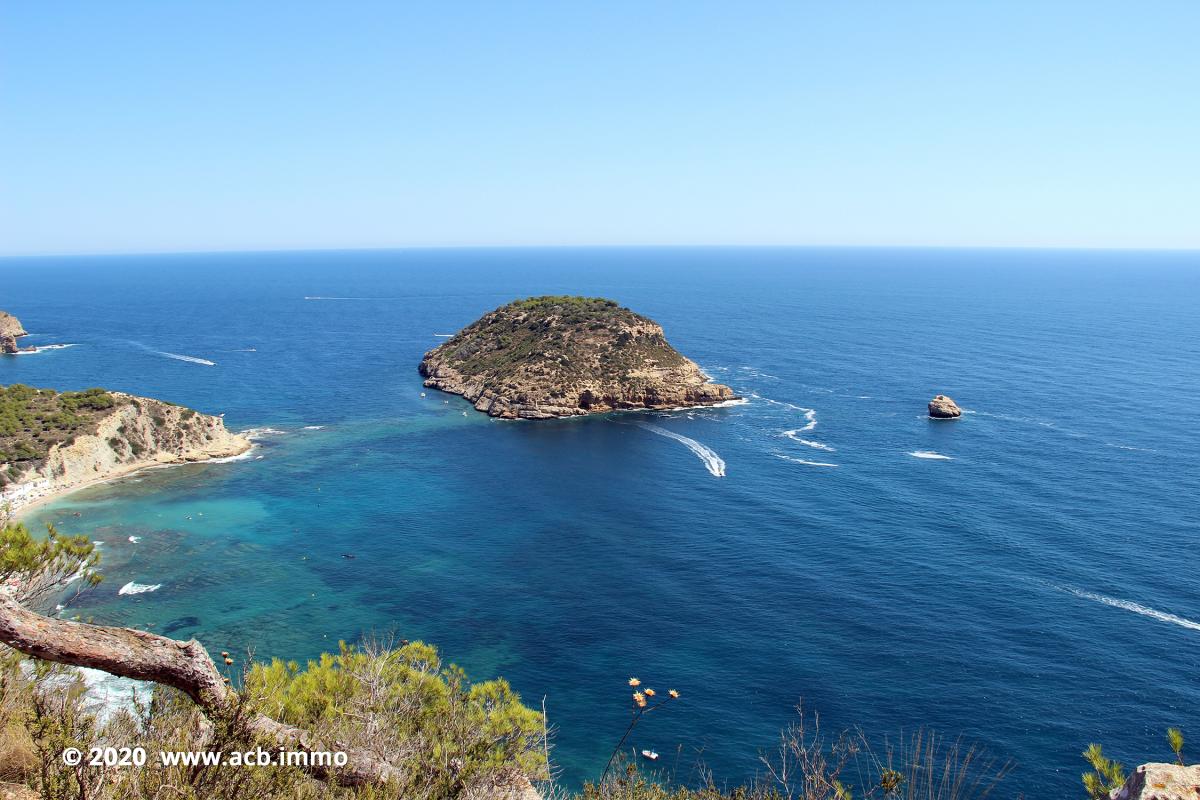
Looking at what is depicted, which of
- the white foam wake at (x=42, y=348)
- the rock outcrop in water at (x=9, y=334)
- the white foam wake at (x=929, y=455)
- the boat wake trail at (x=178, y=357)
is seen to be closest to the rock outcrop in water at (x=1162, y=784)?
the white foam wake at (x=929, y=455)

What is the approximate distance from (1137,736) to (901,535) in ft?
83.9

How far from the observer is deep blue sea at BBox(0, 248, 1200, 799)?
42.1m

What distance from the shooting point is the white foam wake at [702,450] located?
82875 mm

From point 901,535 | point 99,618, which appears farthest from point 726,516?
point 99,618

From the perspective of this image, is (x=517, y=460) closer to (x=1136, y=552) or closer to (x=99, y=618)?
(x=99, y=618)

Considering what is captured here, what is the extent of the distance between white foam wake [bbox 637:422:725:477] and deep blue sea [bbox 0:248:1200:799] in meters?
0.94

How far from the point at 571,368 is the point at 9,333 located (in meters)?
133

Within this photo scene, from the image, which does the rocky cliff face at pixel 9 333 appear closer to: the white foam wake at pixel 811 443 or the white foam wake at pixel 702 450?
the white foam wake at pixel 702 450

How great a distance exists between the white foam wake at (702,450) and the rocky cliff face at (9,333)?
13618 centimetres

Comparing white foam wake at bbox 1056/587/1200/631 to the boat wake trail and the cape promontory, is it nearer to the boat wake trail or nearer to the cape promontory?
the cape promontory

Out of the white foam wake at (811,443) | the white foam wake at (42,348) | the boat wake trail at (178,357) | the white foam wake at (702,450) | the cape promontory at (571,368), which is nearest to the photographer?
the white foam wake at (702,450)

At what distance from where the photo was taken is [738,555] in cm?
6056

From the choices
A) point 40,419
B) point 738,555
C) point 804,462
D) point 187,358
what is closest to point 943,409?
point 804,462

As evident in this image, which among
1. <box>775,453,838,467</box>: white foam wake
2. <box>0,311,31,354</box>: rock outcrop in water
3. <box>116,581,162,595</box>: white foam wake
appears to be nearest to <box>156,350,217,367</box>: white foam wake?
<box>0,311,31,354</box>: rock outcrop in water
